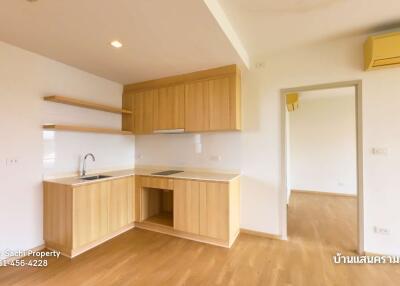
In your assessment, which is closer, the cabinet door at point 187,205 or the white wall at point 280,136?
the white wall at point 280,136

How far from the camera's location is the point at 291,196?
5258 mm

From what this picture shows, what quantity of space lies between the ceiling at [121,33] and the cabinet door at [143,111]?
23.2 inches

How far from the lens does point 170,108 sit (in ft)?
10.9

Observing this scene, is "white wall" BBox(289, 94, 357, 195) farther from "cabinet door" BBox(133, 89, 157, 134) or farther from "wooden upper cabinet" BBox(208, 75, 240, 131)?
"cabinet door" BBox(133, 89, 157, 134)

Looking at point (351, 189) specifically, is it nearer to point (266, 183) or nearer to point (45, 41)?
point (266, 183)

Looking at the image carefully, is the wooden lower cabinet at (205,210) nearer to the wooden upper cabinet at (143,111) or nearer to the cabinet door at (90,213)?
the cabinet door at (90,213)

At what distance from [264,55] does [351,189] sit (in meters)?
4.57

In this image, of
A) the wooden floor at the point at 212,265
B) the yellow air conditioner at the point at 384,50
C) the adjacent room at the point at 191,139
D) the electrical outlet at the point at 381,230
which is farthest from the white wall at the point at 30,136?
the electrical outlet at the point at 381,230

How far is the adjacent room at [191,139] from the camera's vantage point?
2.01 meters

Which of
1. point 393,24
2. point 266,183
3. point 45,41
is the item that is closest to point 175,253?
point 266,183

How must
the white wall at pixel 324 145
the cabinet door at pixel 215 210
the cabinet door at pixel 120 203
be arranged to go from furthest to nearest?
1. the white wall at pixel 324 145
2. the cabinet door at pixel 120 203
3. the cabinet door at pixel 215 210

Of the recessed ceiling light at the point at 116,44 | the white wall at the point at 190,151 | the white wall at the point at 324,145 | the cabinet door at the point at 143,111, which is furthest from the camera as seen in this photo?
the white wall at the point at 324,145

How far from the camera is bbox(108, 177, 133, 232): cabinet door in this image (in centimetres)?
290

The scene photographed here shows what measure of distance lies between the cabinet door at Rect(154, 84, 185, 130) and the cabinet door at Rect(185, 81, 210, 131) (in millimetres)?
93
